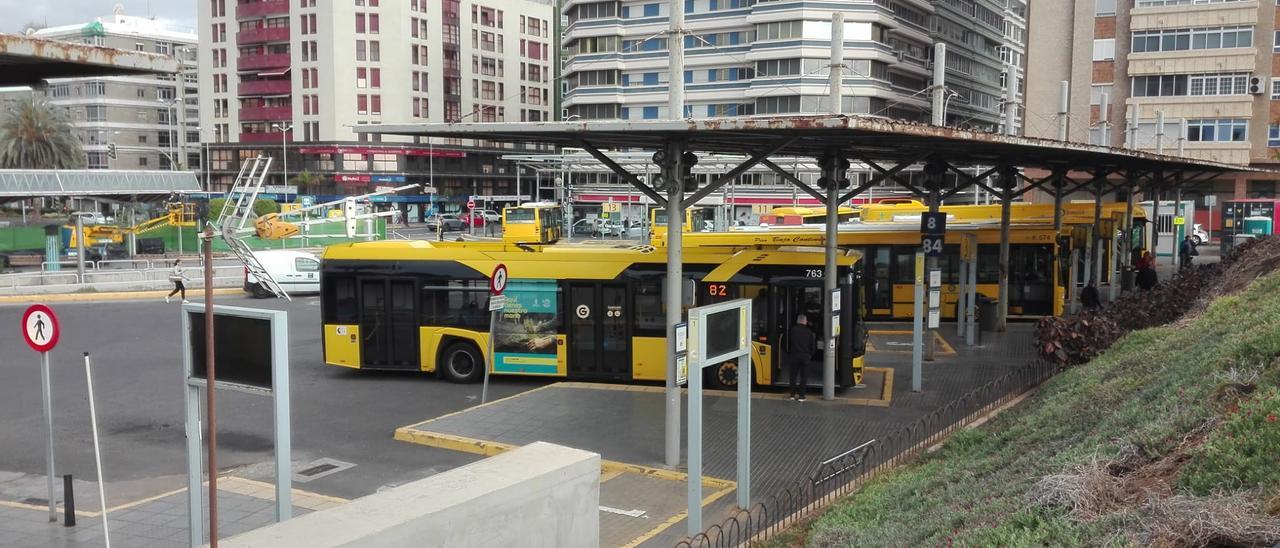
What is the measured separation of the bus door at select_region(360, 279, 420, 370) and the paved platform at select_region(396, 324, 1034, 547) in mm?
2924

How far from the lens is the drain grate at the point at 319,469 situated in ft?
40.5

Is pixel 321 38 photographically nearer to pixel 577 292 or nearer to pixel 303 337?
pixel 303 337

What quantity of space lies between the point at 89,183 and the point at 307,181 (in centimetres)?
4431

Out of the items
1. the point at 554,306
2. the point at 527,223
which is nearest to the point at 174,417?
the point at 554,306

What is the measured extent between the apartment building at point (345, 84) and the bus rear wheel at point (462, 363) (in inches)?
2474

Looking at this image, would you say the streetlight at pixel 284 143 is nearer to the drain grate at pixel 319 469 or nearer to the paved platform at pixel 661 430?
the paved platform at pixel 661 430

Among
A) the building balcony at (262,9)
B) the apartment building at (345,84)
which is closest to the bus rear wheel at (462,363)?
the apartment building at (345,84)

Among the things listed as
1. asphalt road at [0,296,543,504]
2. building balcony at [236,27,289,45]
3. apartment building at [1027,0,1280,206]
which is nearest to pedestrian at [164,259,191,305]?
asphalt road at [0,296,543,504]

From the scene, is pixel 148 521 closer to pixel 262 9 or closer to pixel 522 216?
pixel 522 216

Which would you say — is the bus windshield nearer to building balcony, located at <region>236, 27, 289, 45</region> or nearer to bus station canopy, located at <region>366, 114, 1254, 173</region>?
bus station canopy, located at <region>366, 114, 1254, 173</region>

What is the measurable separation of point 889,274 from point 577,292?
435 inches

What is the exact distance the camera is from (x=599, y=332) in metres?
17.9

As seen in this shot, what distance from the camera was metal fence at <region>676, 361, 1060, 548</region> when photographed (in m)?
9.61

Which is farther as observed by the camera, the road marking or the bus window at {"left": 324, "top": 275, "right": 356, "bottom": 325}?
the bus window at {"left": 324, "top": 275, "right": 356, "bottom": 325}
